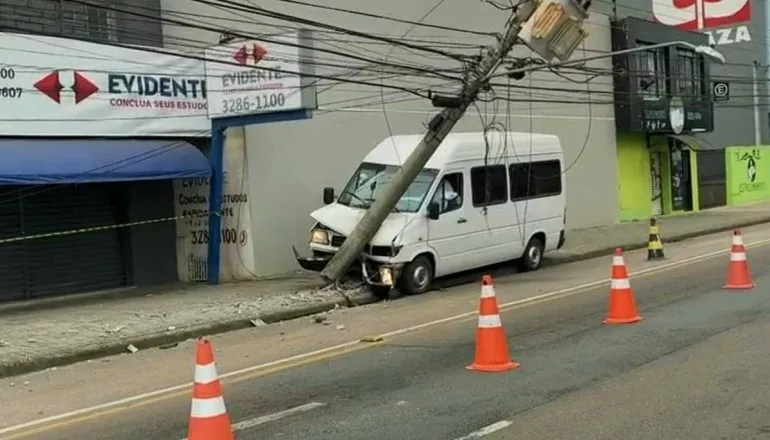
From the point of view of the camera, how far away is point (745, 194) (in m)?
39.0

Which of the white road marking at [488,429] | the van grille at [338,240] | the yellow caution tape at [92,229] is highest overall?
the yellow caution tape at [92,229]

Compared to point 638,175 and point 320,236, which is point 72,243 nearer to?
point 320,236

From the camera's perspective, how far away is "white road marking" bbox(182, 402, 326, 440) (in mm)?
6859

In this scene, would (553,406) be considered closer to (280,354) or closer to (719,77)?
(280,354)

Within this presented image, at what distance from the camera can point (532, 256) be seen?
18234mm

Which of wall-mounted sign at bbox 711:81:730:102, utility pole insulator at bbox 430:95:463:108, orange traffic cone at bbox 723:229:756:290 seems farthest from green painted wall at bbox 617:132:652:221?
orange traffic cone at bbox 723:229:756:290

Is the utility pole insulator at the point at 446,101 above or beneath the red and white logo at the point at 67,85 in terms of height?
beneath

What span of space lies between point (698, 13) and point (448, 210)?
860 inches

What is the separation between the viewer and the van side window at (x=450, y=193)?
51.5 feet

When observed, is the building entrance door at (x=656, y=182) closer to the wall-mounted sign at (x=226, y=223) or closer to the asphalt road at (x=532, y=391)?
the wall-mounted sign at (x=226, y=223)

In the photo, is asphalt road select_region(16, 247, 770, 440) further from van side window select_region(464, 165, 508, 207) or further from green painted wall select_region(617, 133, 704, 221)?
green painted wall select_region(617, 133, 704, 221)

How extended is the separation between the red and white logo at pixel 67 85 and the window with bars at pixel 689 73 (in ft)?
76.4

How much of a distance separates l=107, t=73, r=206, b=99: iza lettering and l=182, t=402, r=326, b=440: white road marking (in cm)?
987

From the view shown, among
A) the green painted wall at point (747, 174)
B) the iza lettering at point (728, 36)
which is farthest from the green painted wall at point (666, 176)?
the iza lettering at point (728, 36)
